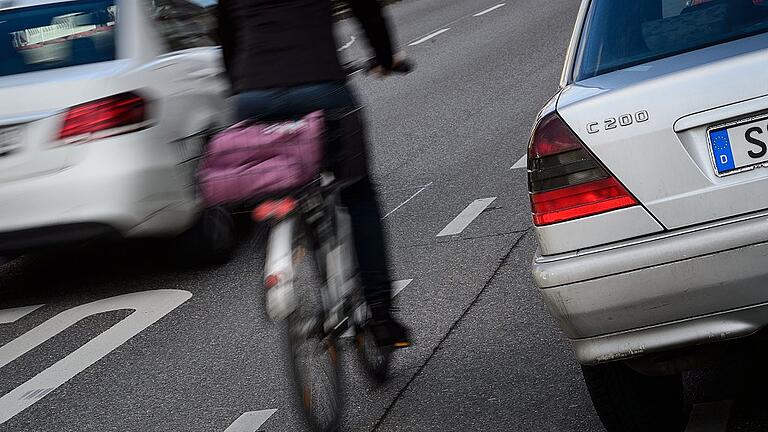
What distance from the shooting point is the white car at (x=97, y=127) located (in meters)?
6.66

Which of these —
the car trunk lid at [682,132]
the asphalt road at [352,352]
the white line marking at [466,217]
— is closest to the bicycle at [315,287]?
the asphalt road at [352,352]

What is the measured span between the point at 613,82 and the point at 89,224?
3.61 m

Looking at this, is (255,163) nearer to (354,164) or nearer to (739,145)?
(354,164)

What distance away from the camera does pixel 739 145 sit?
3547 millimetres

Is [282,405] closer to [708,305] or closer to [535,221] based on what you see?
[535,221]

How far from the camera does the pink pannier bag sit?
4.12m

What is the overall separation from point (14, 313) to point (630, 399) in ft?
13.6

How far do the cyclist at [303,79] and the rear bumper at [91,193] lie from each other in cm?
221

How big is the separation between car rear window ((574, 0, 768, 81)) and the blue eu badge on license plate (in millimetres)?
494

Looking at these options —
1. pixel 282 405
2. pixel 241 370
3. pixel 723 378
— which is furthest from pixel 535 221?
pixel 241 370

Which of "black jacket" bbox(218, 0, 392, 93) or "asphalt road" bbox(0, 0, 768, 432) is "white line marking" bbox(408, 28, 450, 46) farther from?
"black jacket" bbox(218, 0, 392, 93)

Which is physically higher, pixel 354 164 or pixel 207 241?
pixel 354 164

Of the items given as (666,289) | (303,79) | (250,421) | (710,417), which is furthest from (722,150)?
(250,421)

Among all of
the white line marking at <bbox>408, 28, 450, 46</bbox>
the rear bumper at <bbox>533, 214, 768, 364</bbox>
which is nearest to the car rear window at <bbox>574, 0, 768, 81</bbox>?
the rear bumper at <bbox>533, 214, 768, 364</bbox>
